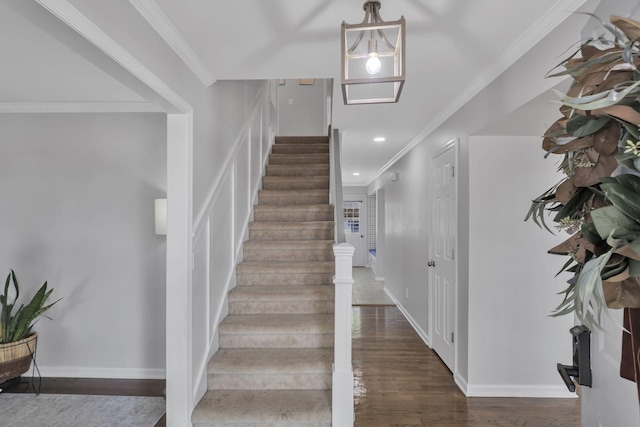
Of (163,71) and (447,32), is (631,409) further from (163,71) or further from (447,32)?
(163,71)

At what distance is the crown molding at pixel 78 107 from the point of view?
306 centimetres

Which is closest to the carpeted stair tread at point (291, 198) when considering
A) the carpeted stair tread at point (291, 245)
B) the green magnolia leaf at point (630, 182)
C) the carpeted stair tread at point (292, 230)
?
the carpeted stair tread at point (292, 230)

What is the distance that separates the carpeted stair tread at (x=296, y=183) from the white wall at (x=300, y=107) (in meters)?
2.72

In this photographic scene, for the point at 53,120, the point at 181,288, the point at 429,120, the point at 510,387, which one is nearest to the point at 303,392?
the point at 181,288

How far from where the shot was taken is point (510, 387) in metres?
2.78

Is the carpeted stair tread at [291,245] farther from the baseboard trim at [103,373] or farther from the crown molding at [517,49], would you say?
the crown molding at [517,49]

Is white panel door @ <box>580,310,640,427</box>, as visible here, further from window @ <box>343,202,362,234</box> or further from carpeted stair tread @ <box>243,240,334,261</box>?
window @ <box>343,202,362,234</box>

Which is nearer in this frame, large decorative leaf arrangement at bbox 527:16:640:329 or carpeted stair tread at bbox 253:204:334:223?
large decorative leaf arrangement at bbox 527:16:640:329

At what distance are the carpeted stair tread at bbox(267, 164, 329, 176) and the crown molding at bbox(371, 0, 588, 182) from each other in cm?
163

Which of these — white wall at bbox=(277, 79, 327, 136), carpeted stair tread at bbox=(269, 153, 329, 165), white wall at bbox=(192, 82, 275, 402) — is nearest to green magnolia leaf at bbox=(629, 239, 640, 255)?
white wall at bbox=(192, 82, 275, 402)

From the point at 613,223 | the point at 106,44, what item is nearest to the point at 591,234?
the point at 613,223

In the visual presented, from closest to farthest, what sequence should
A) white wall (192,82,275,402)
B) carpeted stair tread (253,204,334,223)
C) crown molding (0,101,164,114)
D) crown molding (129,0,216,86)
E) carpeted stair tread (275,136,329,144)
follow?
crown molding (129,0,216,86), white wall (192,82,275,402), crown molding (0,101,164,114), carpeted stair tread (253,204,334,223), carpeted stair tread (275,136,329,144)

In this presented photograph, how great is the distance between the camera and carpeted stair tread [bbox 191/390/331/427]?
7.06 ft

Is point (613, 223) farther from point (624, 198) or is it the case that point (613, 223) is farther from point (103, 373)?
point (103, 373)
